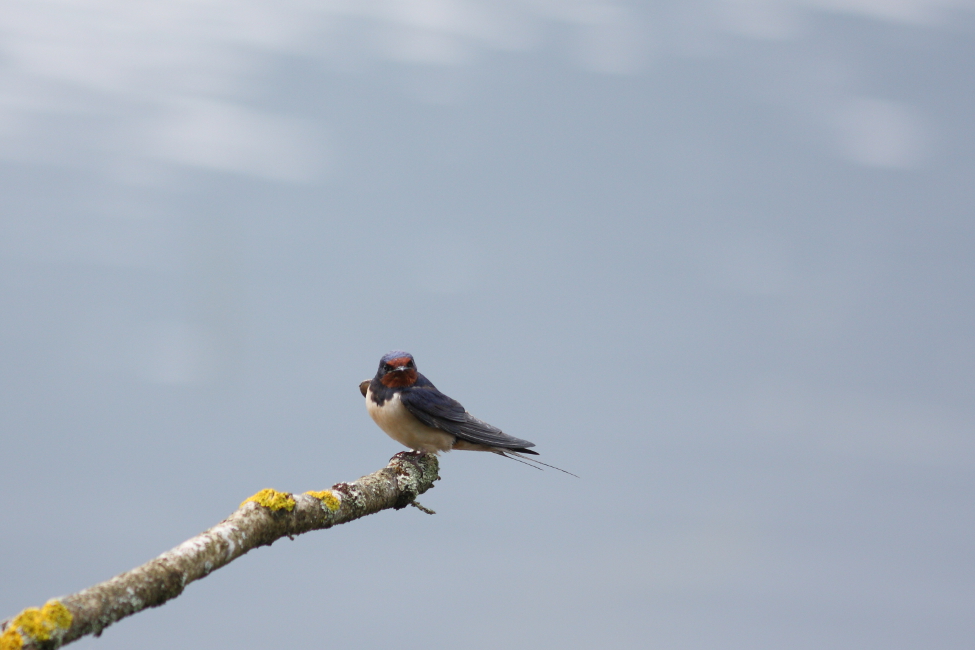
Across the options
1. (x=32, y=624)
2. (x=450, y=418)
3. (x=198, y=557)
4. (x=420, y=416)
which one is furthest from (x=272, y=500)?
(x=450, y=418)

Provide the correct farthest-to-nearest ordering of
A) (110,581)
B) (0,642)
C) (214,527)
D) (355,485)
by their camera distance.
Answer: (355,485) → (214,527) → (110,581) → (0,642)

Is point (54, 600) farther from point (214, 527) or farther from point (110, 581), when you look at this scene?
point (214, 527)

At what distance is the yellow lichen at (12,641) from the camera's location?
4.21m

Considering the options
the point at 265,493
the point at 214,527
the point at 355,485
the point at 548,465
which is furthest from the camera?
the point at 548,465

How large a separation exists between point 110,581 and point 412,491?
3.91 m

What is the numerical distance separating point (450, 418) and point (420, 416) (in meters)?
0.35

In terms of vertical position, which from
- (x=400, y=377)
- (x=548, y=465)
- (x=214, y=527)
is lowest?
(x=214, y=527)

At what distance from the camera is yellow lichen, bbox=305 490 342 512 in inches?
271

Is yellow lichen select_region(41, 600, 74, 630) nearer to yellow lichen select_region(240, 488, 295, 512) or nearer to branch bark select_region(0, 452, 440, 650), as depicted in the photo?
branch bark select_region(0, 452, 440, 650)

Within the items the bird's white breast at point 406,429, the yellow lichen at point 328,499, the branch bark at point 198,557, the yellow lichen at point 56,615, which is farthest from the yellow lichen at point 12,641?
the bird's white breast at point 406,429

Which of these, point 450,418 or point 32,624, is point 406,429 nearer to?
point 450,418

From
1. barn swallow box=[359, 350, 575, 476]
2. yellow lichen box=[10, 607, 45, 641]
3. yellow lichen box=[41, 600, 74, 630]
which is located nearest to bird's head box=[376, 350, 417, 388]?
barn swallow box=[359, 350, 575, 476]

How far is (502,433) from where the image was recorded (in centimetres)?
989

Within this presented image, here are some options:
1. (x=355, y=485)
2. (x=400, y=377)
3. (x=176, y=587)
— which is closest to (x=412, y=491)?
(x=355, y=485)
